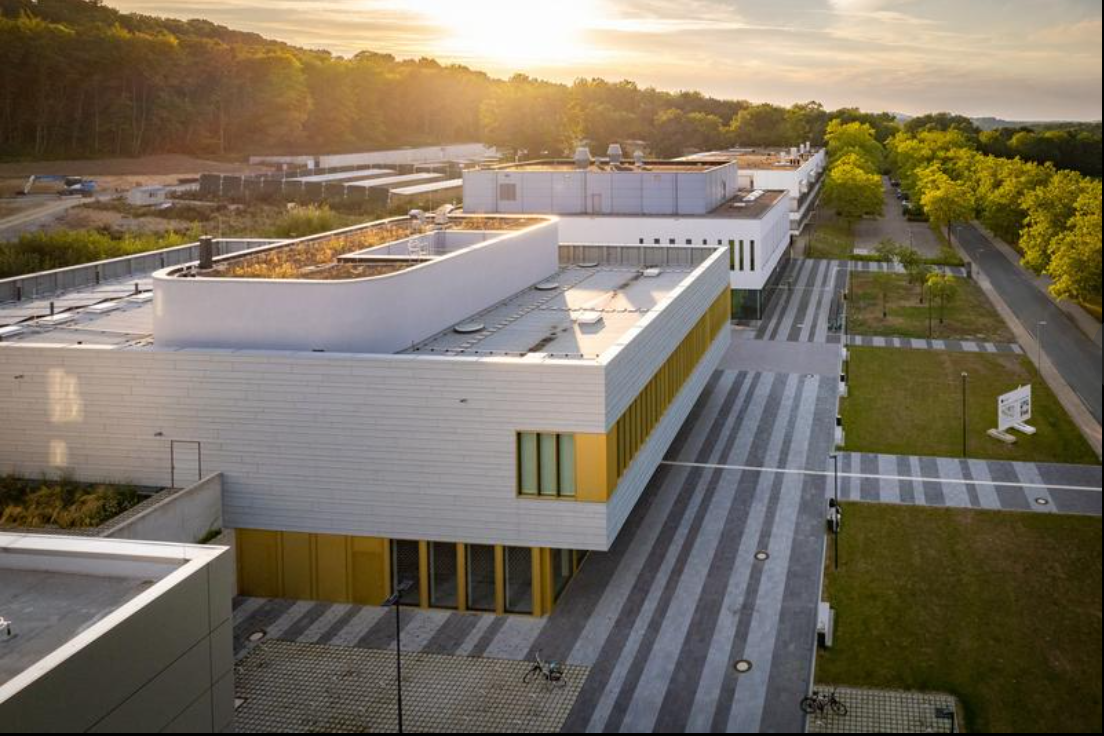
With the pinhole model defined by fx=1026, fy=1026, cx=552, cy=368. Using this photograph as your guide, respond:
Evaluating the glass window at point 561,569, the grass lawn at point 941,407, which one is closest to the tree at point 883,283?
the grass lawn at point 941,407

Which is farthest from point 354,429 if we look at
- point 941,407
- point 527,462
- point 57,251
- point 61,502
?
point 57,251

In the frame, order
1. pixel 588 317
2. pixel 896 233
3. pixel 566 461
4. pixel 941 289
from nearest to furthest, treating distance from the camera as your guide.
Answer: pixel 566 461
pixel 588 317
pixel 941 289
pixel 896 233

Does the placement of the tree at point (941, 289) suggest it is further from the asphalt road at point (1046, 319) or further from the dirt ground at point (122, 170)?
the dirt ground at point (122, 170)

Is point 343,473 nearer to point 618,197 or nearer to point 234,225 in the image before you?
point 618,197

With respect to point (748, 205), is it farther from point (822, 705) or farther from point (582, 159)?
point (822, 705)

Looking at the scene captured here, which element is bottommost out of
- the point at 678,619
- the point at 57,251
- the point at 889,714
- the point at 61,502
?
the point at 889,714

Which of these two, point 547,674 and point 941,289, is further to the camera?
point 941,289
